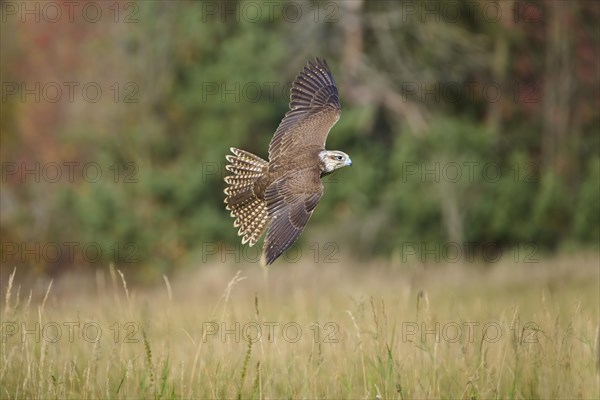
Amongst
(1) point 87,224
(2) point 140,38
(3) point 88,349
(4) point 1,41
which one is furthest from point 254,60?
(4) point 1,41

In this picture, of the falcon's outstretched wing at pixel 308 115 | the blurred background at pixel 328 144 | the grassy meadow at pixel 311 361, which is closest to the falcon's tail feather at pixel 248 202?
the falcon's outstretched wing at pixel 308 115

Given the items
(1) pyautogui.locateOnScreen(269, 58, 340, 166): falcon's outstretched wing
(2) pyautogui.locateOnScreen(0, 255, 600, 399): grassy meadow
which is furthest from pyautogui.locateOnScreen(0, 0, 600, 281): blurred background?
(2) pyautogui.locateOnScreen(0, 255, 600, 399): grassy meadow

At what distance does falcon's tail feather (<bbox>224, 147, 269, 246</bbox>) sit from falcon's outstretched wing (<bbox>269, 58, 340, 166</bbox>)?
21 centimetres

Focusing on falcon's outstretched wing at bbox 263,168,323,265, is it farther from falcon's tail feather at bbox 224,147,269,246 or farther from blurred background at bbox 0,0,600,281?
blurred background at bbox 0,0,600,281

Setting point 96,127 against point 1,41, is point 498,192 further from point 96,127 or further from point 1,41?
point 1,41

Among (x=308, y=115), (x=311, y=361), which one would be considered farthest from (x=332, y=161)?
(x=311, y=361)

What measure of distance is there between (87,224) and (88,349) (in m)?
12.8

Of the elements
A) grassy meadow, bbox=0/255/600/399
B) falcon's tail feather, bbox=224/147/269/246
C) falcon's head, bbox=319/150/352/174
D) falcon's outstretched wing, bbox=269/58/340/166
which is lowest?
grassy meadow, bbox=0/255/600/399

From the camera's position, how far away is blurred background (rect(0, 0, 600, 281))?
19.7 m

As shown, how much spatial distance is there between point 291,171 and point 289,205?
647 millimetres

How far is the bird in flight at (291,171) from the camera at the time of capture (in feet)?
24.5

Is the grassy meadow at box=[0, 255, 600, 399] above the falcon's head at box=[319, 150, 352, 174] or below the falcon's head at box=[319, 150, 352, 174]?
below

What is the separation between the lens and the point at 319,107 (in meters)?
9.39

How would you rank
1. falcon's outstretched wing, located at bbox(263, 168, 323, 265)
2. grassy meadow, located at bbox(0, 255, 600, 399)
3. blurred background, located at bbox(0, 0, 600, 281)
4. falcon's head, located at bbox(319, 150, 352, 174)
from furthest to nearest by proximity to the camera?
blurred background, located at bbox(0, 0, 600, 281), falcon's head, located at bbox(319, 150, 352, 174), falcon's outstretched wing, located at bbox(263, 168, 323, 265), grassy meadow, located at bbox(0, 255, 600, 399)
